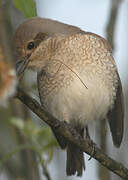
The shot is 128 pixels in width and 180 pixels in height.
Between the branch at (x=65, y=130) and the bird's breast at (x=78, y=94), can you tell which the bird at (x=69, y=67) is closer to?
the bird's breast at (x=78, y=94)

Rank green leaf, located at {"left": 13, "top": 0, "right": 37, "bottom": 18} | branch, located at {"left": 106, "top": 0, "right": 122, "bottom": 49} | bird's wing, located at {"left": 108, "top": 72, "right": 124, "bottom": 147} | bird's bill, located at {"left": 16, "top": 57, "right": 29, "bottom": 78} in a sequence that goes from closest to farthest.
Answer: green leaf, located at {"left": 13, "top": 0, "right": 37, "bottom": 18} < bird's bill, located at {"left": 16, "top": 57, "right": 29, "bottom": 78} < bird's wing, located at {"left": 108, "top": 72, "right": 124, "bottom": 147} < branch, located at {"left": 106, "top": 0, "right": 122, "bottom": 49}

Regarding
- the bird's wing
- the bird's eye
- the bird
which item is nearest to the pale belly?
the bird

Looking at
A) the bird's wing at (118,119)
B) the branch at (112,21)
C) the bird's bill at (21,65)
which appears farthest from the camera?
the branch at (112,21)

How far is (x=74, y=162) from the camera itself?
3863mm

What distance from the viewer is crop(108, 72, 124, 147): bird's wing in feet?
12.4

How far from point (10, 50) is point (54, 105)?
0.68 m

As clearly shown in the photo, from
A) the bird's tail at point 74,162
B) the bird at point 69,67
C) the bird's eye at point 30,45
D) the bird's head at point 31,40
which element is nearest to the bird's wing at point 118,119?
the bird at point 69,67

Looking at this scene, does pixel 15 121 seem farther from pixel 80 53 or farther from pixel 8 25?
pixel 8 25

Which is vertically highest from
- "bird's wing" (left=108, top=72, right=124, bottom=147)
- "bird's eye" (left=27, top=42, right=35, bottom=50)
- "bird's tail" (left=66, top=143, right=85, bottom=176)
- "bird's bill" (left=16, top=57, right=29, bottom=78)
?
"bird's eye" (left=27, top=42, right=35, bottom=50)

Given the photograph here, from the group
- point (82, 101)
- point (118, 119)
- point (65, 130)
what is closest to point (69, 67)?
point (82, 101)

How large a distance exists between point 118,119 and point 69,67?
35.6 inches

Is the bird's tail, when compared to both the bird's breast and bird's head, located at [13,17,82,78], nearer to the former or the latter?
the bird's breast

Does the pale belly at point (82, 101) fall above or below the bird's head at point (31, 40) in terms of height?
below

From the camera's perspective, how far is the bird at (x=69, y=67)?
11.0ft
